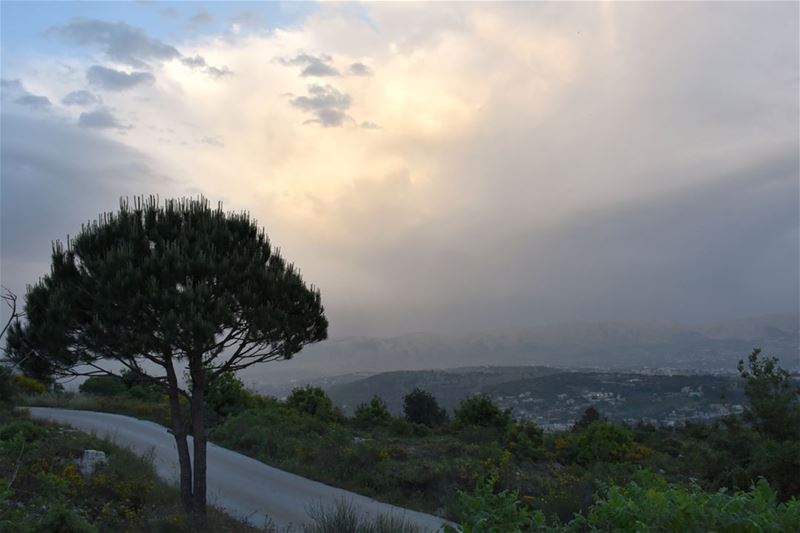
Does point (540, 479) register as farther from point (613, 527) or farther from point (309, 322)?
point (613, 527)

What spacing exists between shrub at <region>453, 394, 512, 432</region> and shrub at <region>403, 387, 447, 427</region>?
326 cm

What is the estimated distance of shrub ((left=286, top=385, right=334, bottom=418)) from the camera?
84.8 feet

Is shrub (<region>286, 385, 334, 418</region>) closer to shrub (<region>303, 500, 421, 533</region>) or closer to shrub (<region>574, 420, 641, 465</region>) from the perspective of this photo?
shrub (<region>574, 420, 641, 465</region>)

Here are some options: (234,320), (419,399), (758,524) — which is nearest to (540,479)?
(234,320)

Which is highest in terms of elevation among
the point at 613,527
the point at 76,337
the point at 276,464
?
the point at 76,337

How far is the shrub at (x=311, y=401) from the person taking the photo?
25.9 meters

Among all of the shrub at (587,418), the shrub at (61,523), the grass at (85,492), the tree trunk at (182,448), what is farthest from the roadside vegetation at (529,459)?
the tree trunk at (182,448)

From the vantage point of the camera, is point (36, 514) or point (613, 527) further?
point (36, 514)

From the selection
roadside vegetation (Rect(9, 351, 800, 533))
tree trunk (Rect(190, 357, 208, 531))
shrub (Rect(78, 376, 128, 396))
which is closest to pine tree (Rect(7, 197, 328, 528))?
tree trunk (Rect(190, 357, 208, 531))

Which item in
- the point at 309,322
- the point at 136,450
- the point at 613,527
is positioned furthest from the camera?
the point at 136,450

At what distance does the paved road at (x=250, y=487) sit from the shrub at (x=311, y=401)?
690cm

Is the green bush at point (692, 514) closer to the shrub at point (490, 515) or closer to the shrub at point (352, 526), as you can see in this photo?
the shrub at point (490, 515)

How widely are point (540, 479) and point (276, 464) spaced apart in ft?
23.6

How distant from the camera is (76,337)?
33.4 ft
